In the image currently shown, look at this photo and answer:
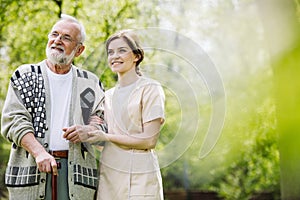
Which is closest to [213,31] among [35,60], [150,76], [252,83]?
[252,83]

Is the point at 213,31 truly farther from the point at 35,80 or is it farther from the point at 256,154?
the point at 35,80

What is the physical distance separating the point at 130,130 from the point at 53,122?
431 millimetres

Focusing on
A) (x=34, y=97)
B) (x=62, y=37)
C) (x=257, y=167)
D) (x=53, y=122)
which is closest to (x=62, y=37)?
(x=62, y=37)

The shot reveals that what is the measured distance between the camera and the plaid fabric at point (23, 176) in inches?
119

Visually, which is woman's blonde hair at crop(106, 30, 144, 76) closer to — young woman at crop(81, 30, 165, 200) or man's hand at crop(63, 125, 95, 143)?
young woman at crop(81, 30, 165, 200)

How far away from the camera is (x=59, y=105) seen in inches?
124

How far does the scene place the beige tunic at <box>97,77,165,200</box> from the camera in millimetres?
2975

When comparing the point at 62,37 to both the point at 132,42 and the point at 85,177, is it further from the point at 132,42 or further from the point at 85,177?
the point at 85,177

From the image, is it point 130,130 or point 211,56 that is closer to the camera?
point 130,130

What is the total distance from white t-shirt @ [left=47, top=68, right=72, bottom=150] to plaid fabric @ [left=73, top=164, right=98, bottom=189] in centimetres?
14

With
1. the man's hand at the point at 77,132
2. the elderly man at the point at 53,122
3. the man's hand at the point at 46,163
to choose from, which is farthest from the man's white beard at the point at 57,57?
the man's hand at the point at 46,163

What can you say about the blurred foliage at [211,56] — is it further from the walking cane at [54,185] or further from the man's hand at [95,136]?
the walking cane at [54,185]

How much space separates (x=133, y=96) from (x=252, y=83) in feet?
23.9

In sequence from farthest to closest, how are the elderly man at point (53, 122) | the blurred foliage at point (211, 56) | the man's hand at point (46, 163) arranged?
the blurred foliage at point (211, 56) < the elderly man at point (53, 122) < the man's hand at point (46, 163)
